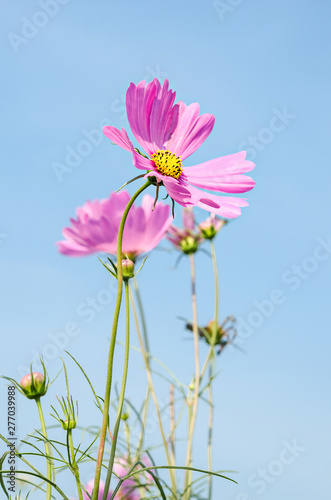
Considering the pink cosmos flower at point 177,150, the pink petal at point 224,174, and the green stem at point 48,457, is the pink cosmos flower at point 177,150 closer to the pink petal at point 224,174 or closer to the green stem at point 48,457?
the pink petal at point 224,174

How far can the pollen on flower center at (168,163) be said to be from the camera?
0.61m

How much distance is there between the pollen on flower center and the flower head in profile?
0.76 meters

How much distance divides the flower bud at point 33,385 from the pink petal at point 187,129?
1.06 ft

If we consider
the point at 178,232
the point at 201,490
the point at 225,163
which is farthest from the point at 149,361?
the point at 225,163

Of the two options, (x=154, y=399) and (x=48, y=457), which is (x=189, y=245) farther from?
(x=48, y=457)

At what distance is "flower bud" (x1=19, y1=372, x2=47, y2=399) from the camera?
0.72 metres

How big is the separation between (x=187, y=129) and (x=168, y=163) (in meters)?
0.06

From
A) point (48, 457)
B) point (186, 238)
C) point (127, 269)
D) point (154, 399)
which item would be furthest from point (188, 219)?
point (48, 457)

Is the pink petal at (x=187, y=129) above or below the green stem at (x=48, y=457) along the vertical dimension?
above

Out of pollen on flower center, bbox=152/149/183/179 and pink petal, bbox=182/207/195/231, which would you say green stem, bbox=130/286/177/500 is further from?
pollen on flower center, bbox=152/149/183/179

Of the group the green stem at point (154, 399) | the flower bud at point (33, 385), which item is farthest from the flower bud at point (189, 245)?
the flower bud at point (33, 385)

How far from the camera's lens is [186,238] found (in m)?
1.41

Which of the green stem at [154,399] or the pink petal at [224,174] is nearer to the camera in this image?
the pink petal at [224,174]

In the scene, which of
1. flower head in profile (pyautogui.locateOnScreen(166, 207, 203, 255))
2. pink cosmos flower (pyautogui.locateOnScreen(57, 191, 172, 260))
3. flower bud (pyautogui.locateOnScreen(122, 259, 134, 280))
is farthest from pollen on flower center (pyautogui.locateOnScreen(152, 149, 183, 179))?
flower head in profile (pyautogui.locateOnScreen(166, 207, 203, 255))
